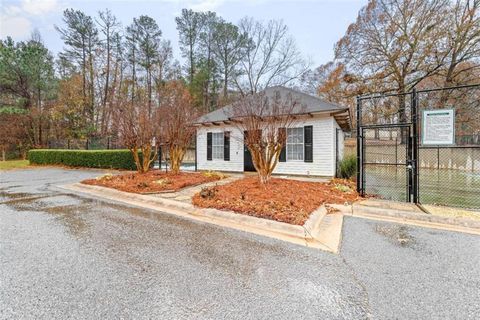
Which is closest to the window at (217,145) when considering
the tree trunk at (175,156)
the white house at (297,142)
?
the white house at (297,142)

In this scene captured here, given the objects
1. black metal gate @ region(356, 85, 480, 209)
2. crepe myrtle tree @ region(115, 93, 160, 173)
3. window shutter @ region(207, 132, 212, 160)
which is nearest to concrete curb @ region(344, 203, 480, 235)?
black metal gate @ region(356, 85, 480, 209)

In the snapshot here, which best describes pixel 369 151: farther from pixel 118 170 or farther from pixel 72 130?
pixel 72 130

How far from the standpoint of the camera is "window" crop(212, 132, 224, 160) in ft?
38.3

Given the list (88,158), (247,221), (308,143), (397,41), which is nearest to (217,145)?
(308,143)

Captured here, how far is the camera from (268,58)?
2291 centimetres

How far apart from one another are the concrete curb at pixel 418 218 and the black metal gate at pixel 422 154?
1.21 metres

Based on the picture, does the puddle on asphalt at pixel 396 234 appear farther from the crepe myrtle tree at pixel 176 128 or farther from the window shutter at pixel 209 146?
the window shutter at pixel 209 146

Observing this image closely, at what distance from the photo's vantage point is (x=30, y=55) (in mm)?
19250

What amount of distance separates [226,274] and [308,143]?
7.95 m

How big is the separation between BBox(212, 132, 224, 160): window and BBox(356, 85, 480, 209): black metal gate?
20.9 feet

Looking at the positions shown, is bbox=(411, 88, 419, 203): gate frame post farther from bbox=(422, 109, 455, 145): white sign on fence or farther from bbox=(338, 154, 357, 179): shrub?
bbox=(338, 154, 357, 179): shrub

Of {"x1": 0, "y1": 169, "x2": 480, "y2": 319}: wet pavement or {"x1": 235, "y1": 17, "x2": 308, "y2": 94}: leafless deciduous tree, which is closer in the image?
{"x1": 0, "y1": 169, "x2": 480, "y2": 319}: wet pavement

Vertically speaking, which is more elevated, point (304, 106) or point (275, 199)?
point (304, 106)

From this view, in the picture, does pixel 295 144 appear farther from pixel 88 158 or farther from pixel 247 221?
pixel 88 158
